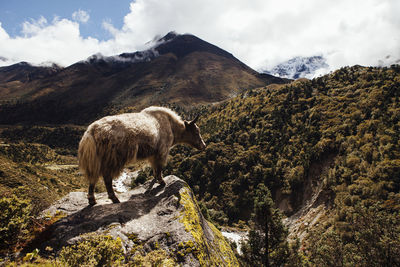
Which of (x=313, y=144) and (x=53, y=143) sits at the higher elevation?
(x=313, y=144)

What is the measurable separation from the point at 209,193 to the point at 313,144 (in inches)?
1201

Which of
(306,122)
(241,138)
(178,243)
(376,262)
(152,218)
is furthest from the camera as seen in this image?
(241,138)

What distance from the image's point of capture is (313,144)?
50156mm

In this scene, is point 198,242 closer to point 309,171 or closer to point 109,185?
point 109,185

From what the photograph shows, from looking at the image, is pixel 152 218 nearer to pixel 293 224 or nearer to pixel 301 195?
pixel 293 224

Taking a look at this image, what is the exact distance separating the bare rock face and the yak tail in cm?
99

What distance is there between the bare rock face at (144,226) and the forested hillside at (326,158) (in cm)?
1720

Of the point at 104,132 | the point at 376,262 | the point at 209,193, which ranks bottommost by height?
the point at 209,193

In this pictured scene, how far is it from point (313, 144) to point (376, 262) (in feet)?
125

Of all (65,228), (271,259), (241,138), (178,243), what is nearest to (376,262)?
(271,259)

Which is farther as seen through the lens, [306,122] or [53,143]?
[53,143]

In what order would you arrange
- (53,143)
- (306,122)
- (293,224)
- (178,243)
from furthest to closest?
(53,143) < (306,122) < (293,224) < (178,243)

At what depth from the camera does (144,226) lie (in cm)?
515

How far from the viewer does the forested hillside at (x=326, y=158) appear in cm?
1817
